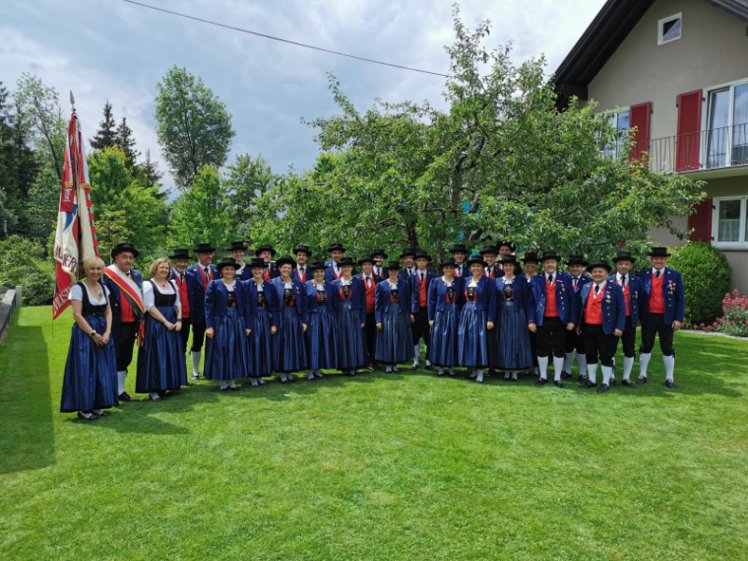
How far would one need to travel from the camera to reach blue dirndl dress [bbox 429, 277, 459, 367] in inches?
321

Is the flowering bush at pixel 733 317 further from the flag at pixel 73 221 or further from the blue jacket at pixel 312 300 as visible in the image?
the flag at pixel 73 221

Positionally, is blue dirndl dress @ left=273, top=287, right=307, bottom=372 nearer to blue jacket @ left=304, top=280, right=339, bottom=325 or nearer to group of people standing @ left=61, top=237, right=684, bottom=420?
group of people standing @ left=61, top=237, right=684, bottom=420

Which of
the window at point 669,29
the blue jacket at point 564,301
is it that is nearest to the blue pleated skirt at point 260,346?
the blue jacket at point 564,301

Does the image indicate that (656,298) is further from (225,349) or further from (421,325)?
(225,349)

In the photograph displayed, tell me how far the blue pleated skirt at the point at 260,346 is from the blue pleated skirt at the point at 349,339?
44.6 inches

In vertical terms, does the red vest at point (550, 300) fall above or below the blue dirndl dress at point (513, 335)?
above

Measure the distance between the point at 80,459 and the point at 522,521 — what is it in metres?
3.86

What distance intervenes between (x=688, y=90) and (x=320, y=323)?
13.6 metres

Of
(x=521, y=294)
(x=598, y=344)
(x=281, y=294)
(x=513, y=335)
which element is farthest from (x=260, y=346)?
(x=598, y=344)

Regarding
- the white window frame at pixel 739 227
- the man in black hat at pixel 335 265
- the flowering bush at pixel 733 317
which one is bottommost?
the flowering bush at pixel 733 317

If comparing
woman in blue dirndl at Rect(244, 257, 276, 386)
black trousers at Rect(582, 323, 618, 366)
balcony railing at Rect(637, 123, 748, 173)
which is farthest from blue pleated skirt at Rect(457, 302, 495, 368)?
balcony railing at Rect(637, 123, 748, 173)

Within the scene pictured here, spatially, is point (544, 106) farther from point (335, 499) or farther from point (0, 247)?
point (0, 247)

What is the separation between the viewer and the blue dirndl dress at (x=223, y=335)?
7102 mm

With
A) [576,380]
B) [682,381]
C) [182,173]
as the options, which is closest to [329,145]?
[576,380]
